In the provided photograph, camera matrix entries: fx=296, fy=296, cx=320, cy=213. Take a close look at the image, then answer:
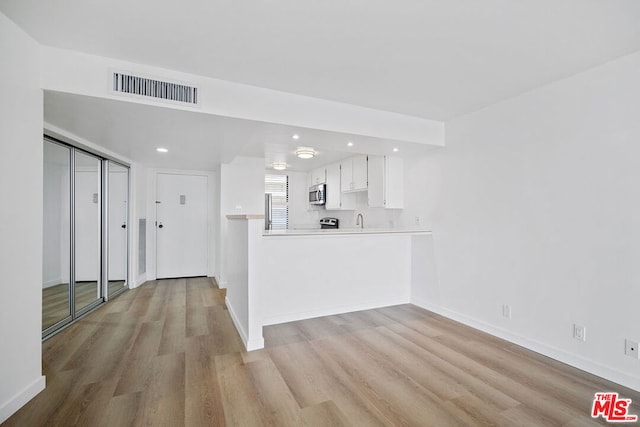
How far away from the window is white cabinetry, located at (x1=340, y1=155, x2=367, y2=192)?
6.34 feet

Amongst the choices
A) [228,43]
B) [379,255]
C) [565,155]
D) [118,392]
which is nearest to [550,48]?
[565,155]

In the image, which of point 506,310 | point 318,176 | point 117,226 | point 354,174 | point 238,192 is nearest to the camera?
point 506,310

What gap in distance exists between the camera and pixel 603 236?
2285 mm

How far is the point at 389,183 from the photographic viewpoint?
4414 millimetres

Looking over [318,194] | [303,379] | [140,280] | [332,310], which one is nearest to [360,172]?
[318,194]

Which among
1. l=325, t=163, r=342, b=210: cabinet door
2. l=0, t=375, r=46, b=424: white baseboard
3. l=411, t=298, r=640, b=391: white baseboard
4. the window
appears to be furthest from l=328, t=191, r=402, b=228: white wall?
l=0, t=375, r=46, b=424: white baseboard

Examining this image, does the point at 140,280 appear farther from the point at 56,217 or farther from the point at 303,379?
the point at 303,379

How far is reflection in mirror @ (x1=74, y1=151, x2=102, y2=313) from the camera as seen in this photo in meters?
3.51

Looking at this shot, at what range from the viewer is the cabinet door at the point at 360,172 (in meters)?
4.98

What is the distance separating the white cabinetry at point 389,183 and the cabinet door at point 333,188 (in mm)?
1376

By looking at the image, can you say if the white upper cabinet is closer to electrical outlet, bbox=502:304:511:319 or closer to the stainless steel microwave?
the stainless steel microwave

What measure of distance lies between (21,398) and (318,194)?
5151 mm

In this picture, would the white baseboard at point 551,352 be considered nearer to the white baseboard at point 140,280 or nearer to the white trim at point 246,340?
the white trim at point 246,340

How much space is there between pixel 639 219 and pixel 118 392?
3848 mm
